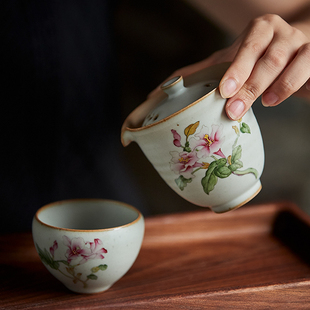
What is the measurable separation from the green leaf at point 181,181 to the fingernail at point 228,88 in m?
0.13

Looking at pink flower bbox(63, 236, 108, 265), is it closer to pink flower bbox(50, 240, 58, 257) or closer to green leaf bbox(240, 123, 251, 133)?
pink flower bbox(50, 240, 58, 257)

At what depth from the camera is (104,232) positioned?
1.62 feet

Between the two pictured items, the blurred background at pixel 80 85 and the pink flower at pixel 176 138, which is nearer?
the pink flower at pixel 176 138

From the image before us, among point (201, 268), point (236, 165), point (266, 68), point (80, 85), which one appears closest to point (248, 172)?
point (236, 165)

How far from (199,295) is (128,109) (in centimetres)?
43

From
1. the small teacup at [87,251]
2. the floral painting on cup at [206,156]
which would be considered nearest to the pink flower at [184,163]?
the floral painting on cup at [206,156]

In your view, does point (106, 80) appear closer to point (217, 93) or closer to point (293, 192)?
point (217, 93)

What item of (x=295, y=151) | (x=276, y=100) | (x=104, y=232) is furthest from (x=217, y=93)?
(x=295, y=151)

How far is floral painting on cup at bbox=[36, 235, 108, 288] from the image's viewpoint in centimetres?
49

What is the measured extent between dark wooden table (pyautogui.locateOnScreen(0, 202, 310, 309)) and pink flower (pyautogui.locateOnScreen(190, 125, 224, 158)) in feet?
0.66

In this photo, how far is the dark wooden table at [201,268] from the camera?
19.6 inches

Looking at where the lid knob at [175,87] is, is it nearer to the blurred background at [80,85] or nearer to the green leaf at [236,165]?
the green leaf at [236,165]

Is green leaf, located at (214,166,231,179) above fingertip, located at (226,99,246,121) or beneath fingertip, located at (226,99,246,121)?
beneath

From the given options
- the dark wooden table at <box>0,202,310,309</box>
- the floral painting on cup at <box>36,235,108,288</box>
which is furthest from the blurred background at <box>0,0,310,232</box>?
the floral painting on cup at <box>36,235,108,288</box>
